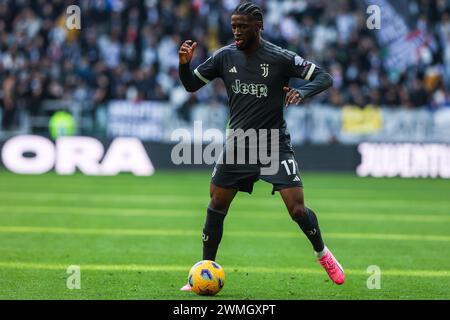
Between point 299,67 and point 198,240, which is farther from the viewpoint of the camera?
point 198,240

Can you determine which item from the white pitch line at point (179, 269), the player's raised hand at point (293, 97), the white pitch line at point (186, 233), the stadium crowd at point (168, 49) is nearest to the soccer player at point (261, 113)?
the player's raised hand at point (293, 97)

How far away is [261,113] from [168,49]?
743 inches

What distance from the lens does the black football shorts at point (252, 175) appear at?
27.4 ft

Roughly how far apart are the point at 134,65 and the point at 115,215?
494 inches

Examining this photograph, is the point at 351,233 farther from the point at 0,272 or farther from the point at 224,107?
the point at 224,107

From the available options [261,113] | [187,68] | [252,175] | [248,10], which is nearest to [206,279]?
[252,175]

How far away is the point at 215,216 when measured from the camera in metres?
8.50

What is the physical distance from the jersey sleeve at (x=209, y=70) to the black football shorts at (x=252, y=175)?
79 centimetres

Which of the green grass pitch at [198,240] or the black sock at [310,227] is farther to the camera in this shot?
the green grass pitch at [198,240]

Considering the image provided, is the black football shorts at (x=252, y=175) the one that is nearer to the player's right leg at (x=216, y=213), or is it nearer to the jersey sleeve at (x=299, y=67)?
the player's right leg at (x=216, y=213)

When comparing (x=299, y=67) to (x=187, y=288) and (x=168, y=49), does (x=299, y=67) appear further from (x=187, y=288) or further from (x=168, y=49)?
(x=168, y=49)

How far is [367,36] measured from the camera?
27.5 meters

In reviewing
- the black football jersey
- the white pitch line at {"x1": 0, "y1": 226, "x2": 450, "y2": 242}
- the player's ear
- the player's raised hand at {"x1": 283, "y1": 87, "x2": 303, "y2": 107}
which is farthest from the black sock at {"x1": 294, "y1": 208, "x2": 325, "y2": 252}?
the white pitch line at {"x1": 0, "y1": 226, "x2": 450, "y2": 242}
